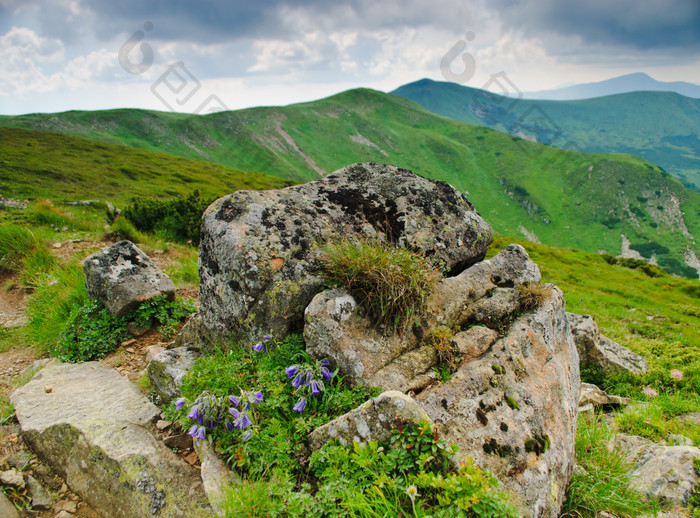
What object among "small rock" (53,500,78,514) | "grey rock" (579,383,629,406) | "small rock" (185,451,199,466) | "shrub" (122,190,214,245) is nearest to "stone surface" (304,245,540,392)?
"small rock" (185,451,199,466)

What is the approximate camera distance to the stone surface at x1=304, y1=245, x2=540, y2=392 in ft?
15.9

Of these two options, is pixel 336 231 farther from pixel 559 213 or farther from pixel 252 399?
pixel 559 213

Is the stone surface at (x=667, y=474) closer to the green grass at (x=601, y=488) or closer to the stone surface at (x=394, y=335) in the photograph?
the green grass at (x=601, y=488)

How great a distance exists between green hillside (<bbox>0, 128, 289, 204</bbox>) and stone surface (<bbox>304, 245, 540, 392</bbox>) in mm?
49136

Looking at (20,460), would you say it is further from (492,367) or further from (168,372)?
(492,367)

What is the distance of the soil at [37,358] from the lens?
14.4 ft

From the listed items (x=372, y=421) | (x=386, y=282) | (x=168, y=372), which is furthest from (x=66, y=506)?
(x=386, y=282)

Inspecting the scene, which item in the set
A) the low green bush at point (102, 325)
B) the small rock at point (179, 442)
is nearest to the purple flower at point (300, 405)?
the small rock at point (179, 442)

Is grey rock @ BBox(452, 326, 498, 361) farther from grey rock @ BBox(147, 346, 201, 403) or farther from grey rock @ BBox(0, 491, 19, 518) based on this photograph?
grey rock @ BBox(0, 491, 19, 518)

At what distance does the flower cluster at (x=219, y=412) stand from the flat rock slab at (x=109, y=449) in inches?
27.0

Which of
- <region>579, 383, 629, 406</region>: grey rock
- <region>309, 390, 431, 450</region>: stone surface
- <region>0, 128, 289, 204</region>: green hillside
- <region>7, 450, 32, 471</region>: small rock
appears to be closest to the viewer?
<region>309, 390, 431, 450</region>: stone surface

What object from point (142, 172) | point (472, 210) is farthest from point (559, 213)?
point (472, 210)

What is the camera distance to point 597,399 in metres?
8.39

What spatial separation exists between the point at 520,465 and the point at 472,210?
5156 mm
